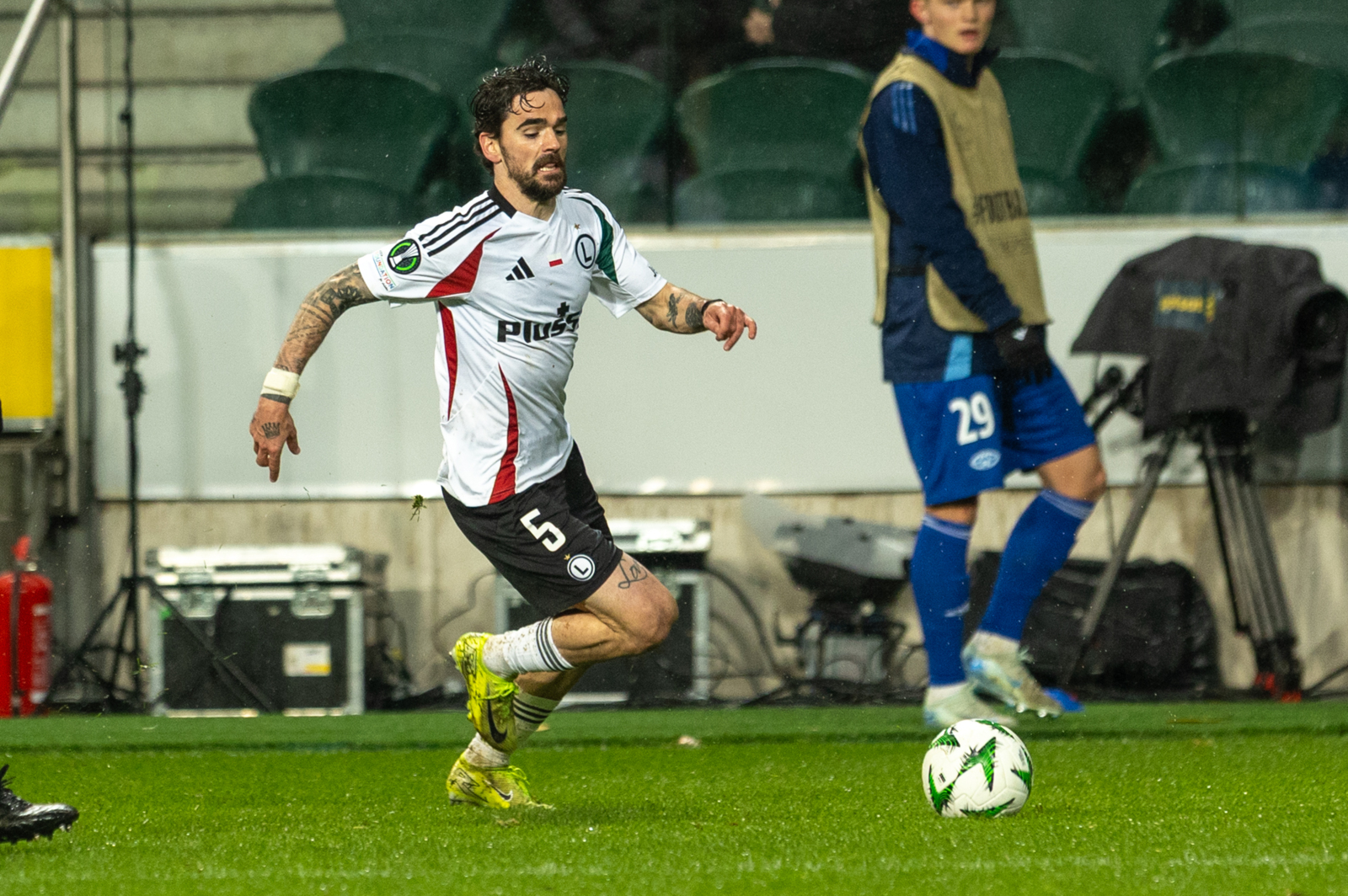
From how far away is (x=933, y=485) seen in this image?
217 inches

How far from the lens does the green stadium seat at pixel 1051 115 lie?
24.8 feet

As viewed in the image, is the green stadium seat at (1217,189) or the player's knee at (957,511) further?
the green stadium seat at (1217,189)

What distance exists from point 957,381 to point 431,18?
349 cm

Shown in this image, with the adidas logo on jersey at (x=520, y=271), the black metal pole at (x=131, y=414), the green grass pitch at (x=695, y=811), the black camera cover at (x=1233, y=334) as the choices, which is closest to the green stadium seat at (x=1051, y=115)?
the black camera cover at (x=1233, y=334)

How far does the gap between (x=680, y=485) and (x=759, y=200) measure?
4.44 ft

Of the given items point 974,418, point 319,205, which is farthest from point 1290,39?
point 319,205

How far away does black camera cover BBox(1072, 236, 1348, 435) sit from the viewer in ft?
21.0

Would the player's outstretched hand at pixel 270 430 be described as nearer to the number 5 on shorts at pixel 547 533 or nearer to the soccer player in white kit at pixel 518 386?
the soccer player in white kit at pixel 518 386

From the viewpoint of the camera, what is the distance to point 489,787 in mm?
4039

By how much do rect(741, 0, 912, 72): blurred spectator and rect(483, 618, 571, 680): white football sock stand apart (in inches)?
168

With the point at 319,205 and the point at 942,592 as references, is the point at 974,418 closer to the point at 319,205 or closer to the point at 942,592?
the point at 942,592

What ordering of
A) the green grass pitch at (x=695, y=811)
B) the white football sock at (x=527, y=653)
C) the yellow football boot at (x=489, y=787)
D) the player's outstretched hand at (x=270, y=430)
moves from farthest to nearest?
the yellow football boot at (x=489, y=787), the white football sock at (x=527, y=653), the player's outstretched hand at (x=270, y=430), the green grass pitch at (x=695, y=811)

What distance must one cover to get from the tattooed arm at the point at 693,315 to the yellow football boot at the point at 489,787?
→ 1.10 metres

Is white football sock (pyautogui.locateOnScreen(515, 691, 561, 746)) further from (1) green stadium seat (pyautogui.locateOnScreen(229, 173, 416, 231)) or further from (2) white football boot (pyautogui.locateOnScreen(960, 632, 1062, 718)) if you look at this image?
(1) green stadium seat (pyautogui.locateOnScreen(229, 173, 416, 231))
